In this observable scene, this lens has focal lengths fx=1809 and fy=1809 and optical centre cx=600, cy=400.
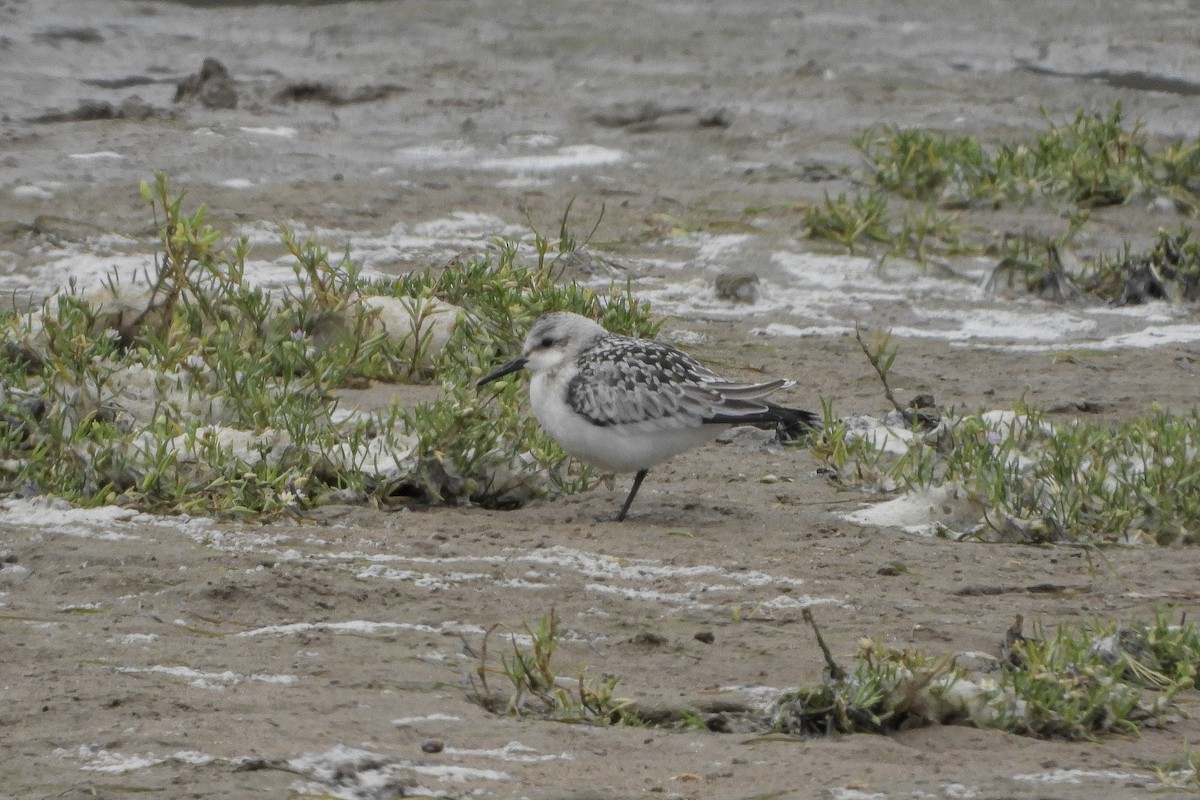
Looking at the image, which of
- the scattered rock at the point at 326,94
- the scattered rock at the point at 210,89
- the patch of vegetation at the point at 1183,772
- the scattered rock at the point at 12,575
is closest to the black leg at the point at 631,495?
the scattered rock at the point at 12,575

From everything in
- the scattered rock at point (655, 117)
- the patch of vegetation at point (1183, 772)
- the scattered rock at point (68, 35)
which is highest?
the scattered rock at point (68, 35)

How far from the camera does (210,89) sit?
12.6 m

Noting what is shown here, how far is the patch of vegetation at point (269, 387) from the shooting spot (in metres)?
5.93

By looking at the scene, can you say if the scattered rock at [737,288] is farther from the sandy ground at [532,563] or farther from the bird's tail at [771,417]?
the bird's tail at [771,417]

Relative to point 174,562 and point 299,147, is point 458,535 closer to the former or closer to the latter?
point 174,562

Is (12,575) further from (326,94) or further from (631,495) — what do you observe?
(326,94)

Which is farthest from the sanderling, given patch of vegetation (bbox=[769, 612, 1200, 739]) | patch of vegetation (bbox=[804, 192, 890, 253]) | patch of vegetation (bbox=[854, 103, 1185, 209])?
patch of vegetation (bbox=[854, 103, 1185, 209])

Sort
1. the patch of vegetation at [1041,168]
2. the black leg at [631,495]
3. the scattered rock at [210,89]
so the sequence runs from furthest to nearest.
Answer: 1. the scattered rock at [210,89]
2. the patch of vegetation at [1041,168]
3. the black leg at [631,495]

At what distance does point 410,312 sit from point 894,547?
7.92 feet

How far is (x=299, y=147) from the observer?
11609 mm

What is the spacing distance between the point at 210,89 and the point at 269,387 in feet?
20.7

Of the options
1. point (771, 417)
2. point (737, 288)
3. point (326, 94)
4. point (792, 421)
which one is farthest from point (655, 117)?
point (771, 417)

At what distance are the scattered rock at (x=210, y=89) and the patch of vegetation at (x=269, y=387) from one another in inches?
194

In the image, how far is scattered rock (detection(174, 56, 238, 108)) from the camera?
12.5 m
